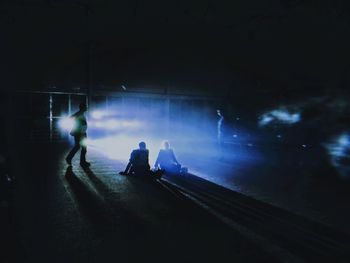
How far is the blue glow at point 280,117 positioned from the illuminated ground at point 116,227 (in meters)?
8.23

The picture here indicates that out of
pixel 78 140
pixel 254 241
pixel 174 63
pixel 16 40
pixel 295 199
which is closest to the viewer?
pixel 254 241

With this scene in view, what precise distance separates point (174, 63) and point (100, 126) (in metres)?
6.48

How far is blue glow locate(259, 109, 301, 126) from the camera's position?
14.4 m

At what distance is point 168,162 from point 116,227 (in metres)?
4.58

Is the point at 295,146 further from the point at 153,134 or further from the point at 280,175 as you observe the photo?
the point at 153,134

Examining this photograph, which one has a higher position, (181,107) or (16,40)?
(16,40)

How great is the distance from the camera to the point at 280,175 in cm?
1009

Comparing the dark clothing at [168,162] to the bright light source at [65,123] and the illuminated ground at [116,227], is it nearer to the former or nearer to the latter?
the illuminated ground at [116,227]

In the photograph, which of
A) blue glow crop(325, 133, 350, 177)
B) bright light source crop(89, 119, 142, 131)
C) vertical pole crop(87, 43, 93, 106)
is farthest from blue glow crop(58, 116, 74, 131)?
blue glow crop(325, 133, 350, 177)

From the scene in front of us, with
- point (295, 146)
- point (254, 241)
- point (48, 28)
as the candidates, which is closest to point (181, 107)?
point (48, 28)

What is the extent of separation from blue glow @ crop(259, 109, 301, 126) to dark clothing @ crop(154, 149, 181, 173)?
6.56 meters

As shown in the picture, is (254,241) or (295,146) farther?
(295,146)

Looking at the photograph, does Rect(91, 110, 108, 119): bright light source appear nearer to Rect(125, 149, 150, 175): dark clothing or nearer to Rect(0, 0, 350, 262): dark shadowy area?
Rect(0, 0, 350, 262): dark shadowy area

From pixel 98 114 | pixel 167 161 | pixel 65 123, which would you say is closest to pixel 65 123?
pixel 65 123
